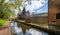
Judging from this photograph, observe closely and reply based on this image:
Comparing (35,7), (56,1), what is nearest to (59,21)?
(56,1)

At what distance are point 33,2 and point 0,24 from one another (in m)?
2.16

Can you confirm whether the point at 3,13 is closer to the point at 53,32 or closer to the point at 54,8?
the point at 53,32

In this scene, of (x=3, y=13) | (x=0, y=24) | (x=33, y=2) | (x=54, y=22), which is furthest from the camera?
(x=54, y=22)

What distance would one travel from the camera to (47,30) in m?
4.11

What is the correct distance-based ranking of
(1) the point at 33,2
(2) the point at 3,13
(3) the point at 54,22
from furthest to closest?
(3) the point at 54,22 < (1) the point at 33,2 < (2) the point at 3,13

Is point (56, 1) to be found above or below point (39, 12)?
above

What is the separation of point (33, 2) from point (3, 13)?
6.25 feet

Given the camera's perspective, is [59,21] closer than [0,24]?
No

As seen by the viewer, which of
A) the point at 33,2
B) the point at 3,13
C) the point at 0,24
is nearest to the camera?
the point at 0,24

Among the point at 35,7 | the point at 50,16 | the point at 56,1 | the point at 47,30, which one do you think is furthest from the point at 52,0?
the point at 35,7

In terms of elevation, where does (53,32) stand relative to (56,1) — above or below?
below

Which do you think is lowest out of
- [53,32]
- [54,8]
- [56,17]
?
[53,32]

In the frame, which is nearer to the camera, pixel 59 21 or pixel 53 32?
pixel 53 32

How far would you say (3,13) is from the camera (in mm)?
1188
